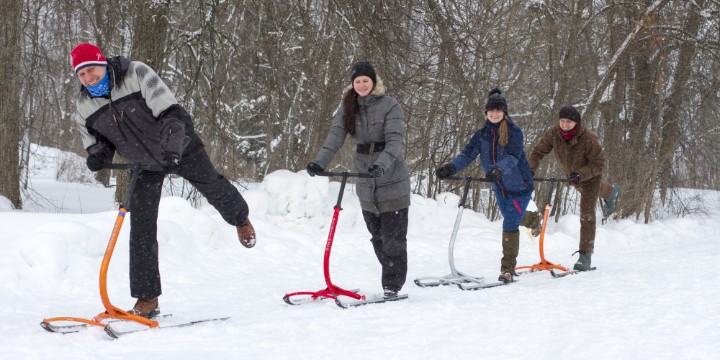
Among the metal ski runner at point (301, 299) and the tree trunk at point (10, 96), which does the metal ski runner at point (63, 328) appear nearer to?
the metal ski runner at point (301, 299)

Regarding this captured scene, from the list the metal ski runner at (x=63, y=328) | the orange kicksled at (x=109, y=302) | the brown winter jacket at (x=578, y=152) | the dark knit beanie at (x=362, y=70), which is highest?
the dark knit beanie at (x=362, y=70)

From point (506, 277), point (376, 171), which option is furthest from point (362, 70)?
point (506, 277)

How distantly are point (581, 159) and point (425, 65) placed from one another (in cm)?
337

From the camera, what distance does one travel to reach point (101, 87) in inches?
148

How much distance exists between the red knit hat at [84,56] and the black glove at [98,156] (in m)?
0.53

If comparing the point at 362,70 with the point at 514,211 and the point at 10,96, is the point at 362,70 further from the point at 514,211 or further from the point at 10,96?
the point at 10,96

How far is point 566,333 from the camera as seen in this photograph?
3588mm

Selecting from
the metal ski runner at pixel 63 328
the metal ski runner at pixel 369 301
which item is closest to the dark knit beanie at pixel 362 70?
the metal ski runner at pixel 369 301

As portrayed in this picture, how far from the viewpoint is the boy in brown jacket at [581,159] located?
657 cm

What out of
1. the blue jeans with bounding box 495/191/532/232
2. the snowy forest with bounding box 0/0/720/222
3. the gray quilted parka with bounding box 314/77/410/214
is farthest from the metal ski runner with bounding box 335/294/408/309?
the snowy forest with bounding box 0/0/720/222

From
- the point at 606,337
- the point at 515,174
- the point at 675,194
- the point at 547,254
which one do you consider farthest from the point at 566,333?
the point at 675,194

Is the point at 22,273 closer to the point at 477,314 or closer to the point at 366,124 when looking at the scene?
the point at 366,124

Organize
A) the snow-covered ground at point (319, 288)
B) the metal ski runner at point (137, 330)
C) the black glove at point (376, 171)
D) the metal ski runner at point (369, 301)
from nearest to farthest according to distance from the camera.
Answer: the snow-covered ground at point (319, 288), the metal ski runner at point (137, 330), the black glove at point (376, 171), the metal ski runner at point (369, 301)

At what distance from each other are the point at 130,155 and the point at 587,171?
4542 mm
